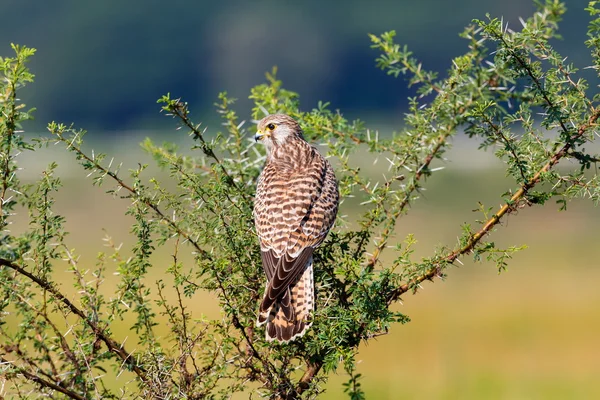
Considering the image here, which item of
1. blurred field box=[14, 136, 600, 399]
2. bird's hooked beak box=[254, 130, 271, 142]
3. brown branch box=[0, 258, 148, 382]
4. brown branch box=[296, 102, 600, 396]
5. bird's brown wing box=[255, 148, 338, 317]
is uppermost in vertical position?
blurred field box=[14, 136, 600, 399]

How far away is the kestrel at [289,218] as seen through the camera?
4246 mm

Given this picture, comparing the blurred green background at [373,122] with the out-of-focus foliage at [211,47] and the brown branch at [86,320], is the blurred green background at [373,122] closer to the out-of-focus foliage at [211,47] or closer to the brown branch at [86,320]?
the out-of-focus foliage at [211,47]

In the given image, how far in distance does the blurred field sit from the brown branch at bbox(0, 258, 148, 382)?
157 cm

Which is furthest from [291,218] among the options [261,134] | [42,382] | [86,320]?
[42,382]

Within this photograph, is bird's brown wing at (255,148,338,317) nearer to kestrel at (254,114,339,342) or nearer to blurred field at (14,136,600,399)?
kestrel at (254,114,339,342)

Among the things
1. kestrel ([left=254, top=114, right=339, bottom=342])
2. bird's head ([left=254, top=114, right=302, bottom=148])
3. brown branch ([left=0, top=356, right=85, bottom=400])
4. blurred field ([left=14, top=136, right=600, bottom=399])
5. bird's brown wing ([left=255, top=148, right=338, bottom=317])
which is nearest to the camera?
brown branch ([left=0, top=356, right=85, bottom=400])

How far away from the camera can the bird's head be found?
20.8 feet

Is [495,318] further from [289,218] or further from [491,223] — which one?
[491,223]

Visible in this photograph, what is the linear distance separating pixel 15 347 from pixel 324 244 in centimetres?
173

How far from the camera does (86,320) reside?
3.64m

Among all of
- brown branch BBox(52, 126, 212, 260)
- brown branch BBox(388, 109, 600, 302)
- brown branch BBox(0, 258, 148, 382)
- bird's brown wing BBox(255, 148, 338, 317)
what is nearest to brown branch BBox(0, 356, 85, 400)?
brown branch BBox(0, 258, 148, 382)

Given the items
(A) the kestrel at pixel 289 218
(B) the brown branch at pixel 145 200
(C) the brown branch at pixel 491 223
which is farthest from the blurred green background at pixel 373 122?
(B) the brown branch at pixel 145 200

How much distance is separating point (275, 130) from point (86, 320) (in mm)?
2982

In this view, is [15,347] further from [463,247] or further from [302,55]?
[302,55]
